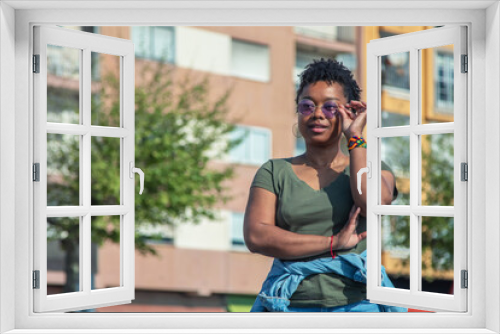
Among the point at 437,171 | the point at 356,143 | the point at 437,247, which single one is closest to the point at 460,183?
the point at 356,143

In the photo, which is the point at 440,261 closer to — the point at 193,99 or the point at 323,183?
the point at 193,99

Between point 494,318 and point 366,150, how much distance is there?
0.90 meters

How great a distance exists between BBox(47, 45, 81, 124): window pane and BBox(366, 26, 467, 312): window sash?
8.08 metres

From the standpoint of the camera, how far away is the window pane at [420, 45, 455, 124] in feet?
51.6

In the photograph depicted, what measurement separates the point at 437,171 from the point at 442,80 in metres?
3.49

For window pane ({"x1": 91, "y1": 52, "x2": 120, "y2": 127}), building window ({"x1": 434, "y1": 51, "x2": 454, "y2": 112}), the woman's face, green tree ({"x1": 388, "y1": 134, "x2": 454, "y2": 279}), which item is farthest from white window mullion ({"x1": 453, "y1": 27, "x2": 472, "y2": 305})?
building window ({"x1": 434, "y1": 51, "x2": 454, "y2": 112})

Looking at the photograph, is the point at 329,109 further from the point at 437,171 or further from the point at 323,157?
the point at 437,171

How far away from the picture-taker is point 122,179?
3131mm

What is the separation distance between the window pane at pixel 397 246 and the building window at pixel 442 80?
3425 millimetres

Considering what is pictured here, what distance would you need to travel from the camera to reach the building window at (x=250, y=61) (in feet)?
48.6

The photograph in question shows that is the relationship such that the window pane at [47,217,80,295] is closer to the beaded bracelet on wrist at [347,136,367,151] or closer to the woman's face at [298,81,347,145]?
the woman's face at [298,81,347,145]

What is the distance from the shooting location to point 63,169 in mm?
10391

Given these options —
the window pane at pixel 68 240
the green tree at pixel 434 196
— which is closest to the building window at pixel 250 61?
the green tree at pixel 434 196

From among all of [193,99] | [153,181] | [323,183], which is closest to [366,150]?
[323,183]
